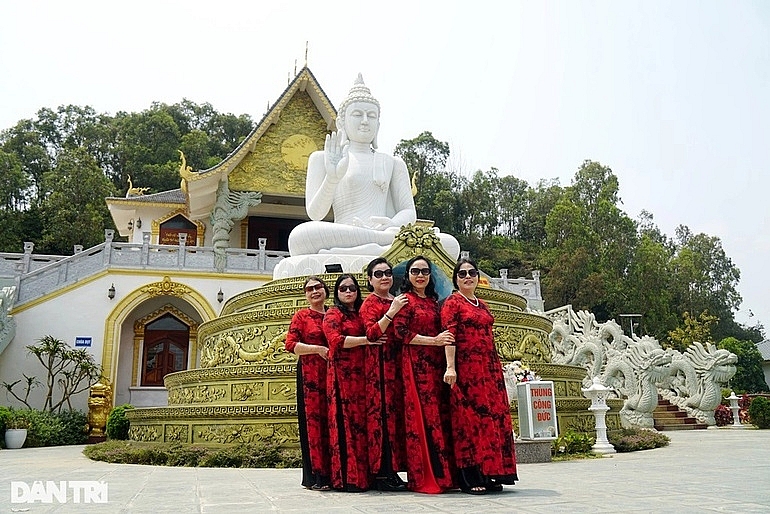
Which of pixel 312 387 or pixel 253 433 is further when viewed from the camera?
pixel 253 433

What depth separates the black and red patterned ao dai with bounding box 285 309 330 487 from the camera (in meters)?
3.94

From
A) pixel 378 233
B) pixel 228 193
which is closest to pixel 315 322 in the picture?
pixel 378 233

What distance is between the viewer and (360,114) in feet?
31.5

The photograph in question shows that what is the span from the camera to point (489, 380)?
3799mm

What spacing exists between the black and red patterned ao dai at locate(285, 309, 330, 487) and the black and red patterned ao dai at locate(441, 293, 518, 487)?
2.74 feet

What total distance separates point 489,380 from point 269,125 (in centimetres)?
1687

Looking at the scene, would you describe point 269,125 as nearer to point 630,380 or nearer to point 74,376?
point 74,376

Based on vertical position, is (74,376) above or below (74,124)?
below

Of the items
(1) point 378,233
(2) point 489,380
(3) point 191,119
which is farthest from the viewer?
(3) point 191,119

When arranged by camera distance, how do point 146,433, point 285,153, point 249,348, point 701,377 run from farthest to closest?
point 285,153 < point 701,377 < point 249,348 < point 146,433

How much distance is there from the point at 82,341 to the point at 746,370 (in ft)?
67.5

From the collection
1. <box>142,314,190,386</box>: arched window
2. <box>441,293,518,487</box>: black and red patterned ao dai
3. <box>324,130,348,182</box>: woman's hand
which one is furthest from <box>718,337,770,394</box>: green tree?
<box>441,293,518,487</box>: black and red patterned ao dai

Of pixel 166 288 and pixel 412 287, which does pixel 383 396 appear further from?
pixel 166 288

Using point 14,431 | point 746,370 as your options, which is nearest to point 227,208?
point 14,431
